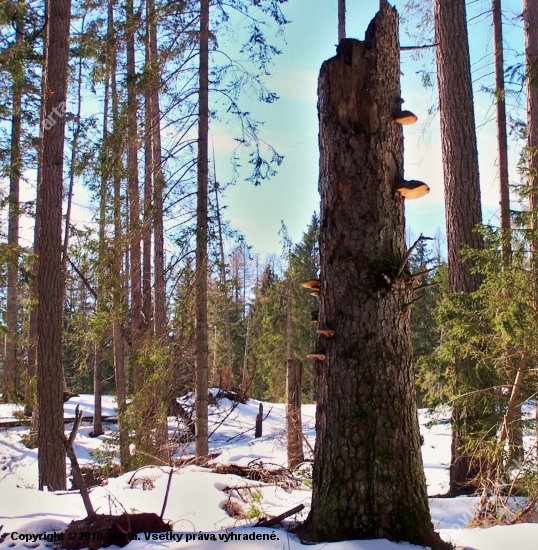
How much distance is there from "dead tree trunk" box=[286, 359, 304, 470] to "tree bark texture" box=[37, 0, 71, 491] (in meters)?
3.75

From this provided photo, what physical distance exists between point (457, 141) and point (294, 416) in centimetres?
545

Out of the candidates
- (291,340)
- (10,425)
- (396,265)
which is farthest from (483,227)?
(291,340)

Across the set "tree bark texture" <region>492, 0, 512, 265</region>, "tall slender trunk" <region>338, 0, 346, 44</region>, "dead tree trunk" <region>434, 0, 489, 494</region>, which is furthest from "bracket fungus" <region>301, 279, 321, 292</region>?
"tall slender trunk" <region>338, 0, 346, 44</region>

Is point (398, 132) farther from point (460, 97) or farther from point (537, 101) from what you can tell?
point (537, 101)

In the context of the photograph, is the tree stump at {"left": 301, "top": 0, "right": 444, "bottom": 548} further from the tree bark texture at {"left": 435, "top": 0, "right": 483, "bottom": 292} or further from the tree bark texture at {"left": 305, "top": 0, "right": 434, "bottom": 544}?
the tree bark texture at {"left": 435, "top": 0, "right": 483, "bottom": 292}

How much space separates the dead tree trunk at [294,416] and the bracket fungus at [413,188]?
597 cm

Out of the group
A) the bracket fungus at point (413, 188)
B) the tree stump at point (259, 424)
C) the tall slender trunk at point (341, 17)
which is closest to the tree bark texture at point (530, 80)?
the tall slender trunk at point (341, 17)

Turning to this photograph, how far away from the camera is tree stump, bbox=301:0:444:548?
3.28 meters

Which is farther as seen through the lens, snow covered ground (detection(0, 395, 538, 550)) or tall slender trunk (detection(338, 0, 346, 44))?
tall slender trunk (detection(338, 0, 346, 44))

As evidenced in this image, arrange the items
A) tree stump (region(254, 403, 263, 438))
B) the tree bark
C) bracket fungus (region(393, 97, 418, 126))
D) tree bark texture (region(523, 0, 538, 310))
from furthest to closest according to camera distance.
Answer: tree stump (region(254, 403, 263, 438)), tree bark texture (region(523, 0, 538, 310)), the tree bark, bracket fungus (region(393, 97, 418, 126))

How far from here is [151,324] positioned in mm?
8961

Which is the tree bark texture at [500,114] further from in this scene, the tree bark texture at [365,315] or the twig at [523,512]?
the tree bark texture at [365,315]

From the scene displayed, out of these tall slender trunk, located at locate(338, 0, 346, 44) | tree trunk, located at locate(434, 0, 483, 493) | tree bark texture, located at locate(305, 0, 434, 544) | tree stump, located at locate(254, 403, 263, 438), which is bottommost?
tree stump, located at locate(254, 403, 263, 438)

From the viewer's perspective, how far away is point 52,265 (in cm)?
795
